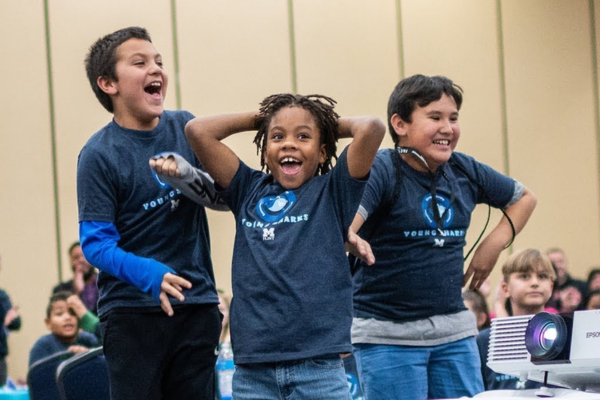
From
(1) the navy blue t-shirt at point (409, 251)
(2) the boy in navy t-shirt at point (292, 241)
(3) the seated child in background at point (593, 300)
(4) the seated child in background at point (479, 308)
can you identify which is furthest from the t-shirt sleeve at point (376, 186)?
(3) the seated child in background at point (593, 300)

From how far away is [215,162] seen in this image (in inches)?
111

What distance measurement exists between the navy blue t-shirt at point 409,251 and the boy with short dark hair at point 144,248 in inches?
24.1

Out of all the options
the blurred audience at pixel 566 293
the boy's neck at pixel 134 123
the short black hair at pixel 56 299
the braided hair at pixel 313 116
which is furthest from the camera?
the blurred audience at pixel 566 293

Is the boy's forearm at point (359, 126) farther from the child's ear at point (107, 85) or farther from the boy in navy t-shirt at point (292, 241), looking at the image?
the child's ear at point (107, 85)

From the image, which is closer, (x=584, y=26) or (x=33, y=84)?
(x=33, y=84)

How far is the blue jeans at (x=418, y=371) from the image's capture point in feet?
10.7

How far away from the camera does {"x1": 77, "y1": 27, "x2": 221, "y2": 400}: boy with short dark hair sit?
9.36ft

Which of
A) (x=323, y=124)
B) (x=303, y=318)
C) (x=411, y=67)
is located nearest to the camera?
(x=303, y=318)

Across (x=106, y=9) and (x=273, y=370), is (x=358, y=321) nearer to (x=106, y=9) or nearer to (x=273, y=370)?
(x=273, y=370)

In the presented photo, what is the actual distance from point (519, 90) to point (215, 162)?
7538mm

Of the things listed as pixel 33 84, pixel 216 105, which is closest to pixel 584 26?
pixel 216 105

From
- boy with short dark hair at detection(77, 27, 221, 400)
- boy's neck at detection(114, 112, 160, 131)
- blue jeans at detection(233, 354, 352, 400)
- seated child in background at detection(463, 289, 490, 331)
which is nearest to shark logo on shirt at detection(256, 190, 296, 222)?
boy with short dark hair at detection(77, 27, 221, 400)

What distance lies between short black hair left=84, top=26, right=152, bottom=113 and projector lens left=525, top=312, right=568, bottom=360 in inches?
58.2

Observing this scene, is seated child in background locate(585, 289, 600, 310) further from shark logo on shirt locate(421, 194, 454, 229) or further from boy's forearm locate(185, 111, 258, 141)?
boy's forearm locate(185, 111, 258, 141)
